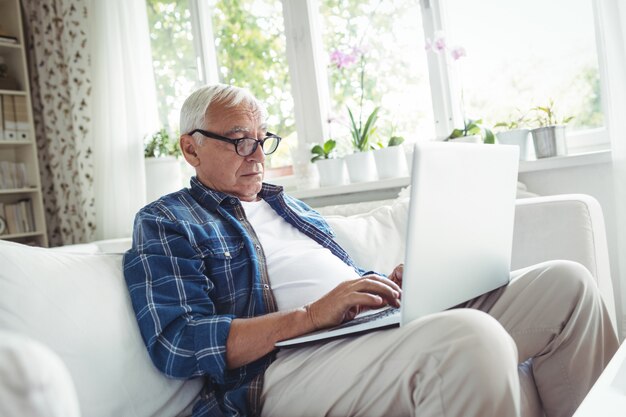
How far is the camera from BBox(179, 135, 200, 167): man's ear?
1658mm

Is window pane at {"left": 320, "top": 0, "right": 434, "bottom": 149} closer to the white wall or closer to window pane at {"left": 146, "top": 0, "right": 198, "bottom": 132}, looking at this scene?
the white wall

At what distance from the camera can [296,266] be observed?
1448 millimetres

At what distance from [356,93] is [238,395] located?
1.99 m

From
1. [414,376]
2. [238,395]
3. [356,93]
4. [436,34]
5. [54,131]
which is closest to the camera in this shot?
[414,376]

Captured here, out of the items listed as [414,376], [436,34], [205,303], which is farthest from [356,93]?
[414,376]

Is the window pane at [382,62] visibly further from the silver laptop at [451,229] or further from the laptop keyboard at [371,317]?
the laptop keyboard at [371,317]

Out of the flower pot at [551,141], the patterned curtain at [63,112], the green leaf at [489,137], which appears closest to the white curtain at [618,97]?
the flower pot at [551,141]

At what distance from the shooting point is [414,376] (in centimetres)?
98

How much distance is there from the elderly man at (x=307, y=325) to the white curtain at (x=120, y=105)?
5.51 feet

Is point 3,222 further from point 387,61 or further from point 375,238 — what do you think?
point 375,238

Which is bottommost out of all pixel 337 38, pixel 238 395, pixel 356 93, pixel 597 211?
pixel 238 395

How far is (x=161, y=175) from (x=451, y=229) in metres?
2.40

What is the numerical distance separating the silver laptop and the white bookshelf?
9.81 feet

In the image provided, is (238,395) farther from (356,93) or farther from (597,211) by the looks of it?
(356,93)
